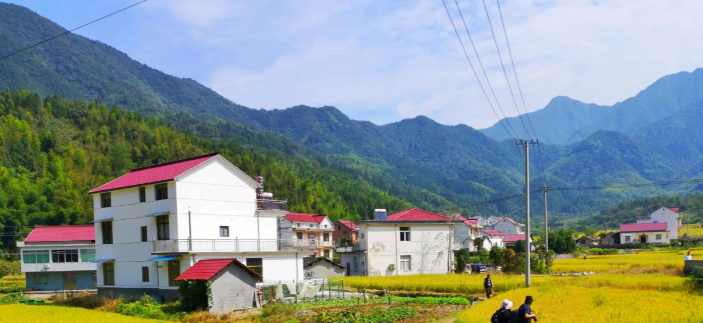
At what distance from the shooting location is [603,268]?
45.1m

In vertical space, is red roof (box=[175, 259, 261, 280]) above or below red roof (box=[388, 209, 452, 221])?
below

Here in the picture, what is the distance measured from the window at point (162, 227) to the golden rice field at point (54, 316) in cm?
533

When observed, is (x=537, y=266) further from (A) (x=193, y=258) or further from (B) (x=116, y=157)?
(B) (x=116, y=157)

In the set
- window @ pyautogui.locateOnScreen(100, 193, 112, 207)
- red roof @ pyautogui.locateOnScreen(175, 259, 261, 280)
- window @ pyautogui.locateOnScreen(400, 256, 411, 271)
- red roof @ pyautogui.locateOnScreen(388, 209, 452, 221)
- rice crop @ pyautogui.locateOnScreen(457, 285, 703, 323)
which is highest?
window @ pyautogui.locateOnScreen(100, 193, 112, 207)

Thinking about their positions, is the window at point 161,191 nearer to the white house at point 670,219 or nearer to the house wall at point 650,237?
the house wall at point 650,237

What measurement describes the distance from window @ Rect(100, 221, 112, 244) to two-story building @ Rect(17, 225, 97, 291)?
13.9 metres

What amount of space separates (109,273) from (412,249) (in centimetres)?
2279

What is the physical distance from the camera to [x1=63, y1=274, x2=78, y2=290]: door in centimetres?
4938

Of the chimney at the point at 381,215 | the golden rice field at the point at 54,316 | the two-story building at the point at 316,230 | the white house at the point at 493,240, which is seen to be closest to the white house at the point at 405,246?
the chimney at the point at 381,215

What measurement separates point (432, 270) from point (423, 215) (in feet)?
14.7

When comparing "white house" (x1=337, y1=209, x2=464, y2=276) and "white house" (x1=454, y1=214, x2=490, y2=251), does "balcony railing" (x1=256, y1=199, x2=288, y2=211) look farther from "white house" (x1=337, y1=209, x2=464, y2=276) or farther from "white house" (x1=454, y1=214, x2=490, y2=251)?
"white house" (x1=454, y1=214, x2=490, y2=251)

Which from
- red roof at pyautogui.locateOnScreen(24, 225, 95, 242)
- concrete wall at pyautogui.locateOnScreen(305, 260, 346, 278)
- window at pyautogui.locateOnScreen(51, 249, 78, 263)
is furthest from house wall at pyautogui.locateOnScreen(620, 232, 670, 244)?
window at pyautogui.locateOnScreen(51, 249, 78, 263)

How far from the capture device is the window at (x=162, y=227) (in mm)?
32203

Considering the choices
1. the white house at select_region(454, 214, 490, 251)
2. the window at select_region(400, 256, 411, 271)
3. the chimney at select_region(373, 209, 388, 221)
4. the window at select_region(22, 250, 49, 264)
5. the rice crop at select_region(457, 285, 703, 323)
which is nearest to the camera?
the rice crop at select_region(457, 285, 703, 323)
